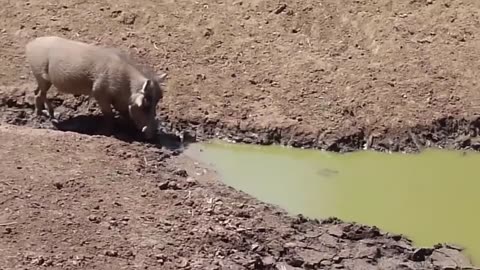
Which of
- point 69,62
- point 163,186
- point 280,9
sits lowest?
point 163,186

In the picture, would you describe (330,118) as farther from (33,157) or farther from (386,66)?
(33,157)

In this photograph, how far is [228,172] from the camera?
454 inches

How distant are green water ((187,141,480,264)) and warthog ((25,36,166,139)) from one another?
0.80 meters

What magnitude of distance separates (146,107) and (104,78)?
55cm

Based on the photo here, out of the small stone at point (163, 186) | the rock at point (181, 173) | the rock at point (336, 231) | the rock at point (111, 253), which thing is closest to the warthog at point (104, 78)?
the rock at point (181, 173)

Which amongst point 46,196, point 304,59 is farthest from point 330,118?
point 46,196

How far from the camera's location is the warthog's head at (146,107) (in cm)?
1145

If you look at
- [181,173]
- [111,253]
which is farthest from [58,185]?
[181,173]

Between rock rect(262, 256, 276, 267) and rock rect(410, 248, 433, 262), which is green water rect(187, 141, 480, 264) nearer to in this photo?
rock rect(410, 248, 433, 262)

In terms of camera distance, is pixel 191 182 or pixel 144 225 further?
pixel 191 182

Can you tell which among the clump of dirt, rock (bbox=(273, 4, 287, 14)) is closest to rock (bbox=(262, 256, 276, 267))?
the clump of dirt

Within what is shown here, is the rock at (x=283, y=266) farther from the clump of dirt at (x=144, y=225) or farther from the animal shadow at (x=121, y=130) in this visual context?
the animal shadow at (x=121, y=130)

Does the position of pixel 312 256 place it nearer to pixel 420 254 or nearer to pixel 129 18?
pixel 420 254

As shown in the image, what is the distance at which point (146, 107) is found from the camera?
11.5 meters
